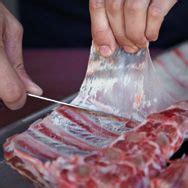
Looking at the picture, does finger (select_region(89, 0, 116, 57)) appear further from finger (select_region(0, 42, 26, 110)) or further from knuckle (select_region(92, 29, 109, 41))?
finger (select_region(0, 42, 26, 110))

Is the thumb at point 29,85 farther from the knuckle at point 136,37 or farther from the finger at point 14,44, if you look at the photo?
the knuckle at point 136,37

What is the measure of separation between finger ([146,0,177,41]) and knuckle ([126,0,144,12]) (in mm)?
24

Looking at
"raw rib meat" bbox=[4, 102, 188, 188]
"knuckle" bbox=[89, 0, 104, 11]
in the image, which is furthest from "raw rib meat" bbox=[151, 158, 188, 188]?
"knuckle" bbox=[89, 0, 104, 11]

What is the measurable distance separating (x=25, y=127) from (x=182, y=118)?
439 mm

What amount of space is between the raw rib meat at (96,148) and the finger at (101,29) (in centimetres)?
17

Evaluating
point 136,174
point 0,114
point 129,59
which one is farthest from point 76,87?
point 136,174

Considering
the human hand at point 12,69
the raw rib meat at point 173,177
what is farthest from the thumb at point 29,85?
the raw rib meat at point 173,177

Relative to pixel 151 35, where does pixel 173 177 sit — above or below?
below

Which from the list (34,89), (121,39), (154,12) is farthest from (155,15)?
(34,89)

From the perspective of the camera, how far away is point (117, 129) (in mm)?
1214

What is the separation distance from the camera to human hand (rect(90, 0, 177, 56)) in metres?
1.24

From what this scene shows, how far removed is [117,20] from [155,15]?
3.9 inches

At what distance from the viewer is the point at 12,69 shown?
47.0 inches

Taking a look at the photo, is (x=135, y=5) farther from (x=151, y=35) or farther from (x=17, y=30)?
(x=17, y=30)
